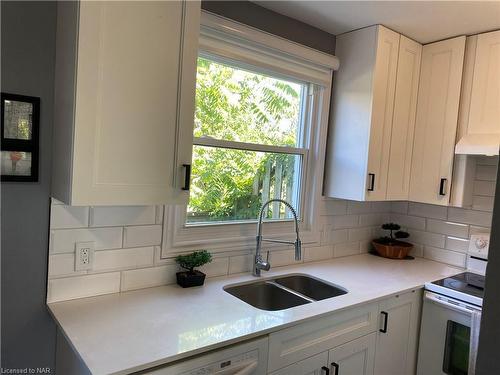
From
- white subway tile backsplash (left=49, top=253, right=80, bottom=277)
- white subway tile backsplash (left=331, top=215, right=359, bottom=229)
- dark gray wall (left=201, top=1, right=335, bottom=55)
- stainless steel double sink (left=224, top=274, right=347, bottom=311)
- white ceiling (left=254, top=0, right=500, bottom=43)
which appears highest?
white ceiling (left=254, top=0, right=500, bottom=43)

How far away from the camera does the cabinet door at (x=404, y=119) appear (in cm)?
240

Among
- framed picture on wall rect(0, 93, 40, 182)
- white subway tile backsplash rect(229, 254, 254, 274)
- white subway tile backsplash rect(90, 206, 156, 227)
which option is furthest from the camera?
white subway tile backsplash rect(229, 254, 254, 274)

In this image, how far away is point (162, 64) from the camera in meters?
1.39

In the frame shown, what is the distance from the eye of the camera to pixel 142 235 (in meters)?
1.75

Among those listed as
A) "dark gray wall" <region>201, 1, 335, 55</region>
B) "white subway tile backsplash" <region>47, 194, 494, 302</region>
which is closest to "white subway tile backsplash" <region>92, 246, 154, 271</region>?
"white subway tile backsplash" <region>47, 194, 494, 302</region>

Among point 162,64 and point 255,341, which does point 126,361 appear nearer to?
point 255,341

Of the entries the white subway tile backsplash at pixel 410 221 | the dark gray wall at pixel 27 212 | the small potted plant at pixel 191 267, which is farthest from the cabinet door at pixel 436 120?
the dark gray wall at pixel 27 212

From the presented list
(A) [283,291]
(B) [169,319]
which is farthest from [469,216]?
(B) [169,319]

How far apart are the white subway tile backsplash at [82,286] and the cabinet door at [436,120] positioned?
2.01 m

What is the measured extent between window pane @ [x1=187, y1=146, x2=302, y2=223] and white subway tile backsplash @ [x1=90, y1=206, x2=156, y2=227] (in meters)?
0.27

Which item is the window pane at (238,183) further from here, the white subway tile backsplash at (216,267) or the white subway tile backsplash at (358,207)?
the white subway tile backsplash at (358,207)

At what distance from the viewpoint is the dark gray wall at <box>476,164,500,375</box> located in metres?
0.50

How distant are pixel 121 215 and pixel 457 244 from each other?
229cm

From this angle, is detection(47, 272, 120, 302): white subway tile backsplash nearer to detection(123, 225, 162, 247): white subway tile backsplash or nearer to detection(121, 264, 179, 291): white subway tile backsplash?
detection(121, 264, 179, 291): white subway tile backsplash
